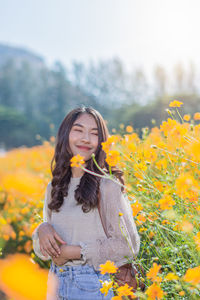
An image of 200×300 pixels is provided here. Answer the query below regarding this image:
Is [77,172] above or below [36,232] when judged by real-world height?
above

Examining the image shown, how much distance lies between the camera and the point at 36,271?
2525 millimetres

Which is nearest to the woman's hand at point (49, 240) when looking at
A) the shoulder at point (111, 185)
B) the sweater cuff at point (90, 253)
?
the sweater cuff at point (90, 253)

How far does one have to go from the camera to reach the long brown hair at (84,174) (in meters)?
1.72

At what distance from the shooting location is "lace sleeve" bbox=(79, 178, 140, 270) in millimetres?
1550

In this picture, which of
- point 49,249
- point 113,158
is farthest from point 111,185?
point 49,249

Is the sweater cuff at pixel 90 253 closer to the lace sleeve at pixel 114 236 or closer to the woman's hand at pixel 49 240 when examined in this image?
the lace sleeve at pixel 114 236

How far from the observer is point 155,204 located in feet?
5.75

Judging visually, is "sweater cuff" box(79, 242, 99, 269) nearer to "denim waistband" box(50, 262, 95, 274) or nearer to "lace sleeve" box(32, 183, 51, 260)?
"denim waistband" box(50, 262, 95, 274)

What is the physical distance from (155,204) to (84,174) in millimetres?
437

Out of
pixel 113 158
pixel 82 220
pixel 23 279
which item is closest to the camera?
pixel 113 158

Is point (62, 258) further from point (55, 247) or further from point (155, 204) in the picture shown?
point (155, 204)

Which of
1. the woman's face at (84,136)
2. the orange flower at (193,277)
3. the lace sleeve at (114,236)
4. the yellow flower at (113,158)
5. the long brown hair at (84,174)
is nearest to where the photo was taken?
the orange flower at (193,277)

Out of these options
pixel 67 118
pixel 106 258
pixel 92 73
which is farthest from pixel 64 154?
pixel 92 73

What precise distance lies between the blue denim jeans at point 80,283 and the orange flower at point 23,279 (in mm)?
84
